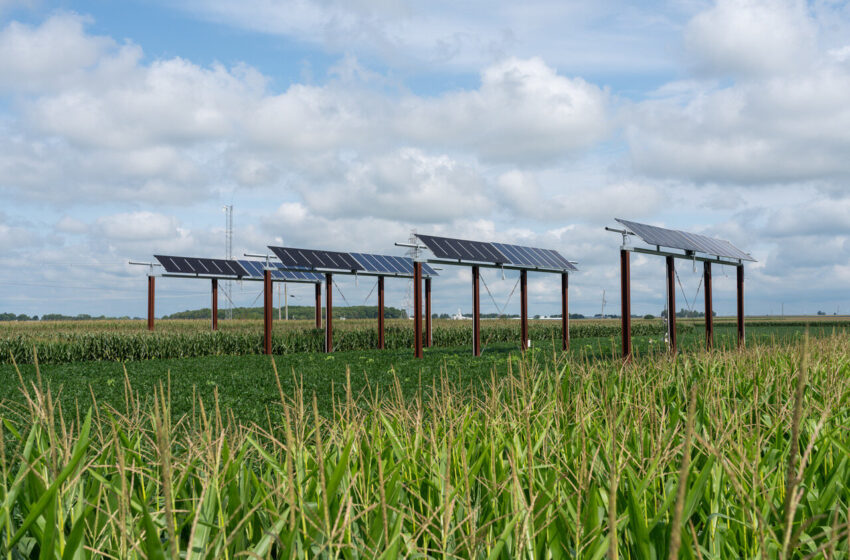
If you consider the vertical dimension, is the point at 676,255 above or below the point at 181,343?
above

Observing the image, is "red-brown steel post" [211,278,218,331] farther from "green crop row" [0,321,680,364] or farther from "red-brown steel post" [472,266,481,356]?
"red-brown steel post" [472,266,481,356]

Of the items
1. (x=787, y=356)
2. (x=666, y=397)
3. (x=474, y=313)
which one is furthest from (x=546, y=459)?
(x=474, y=313)

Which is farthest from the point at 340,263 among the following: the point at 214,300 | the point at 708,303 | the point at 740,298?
the point at 740,298

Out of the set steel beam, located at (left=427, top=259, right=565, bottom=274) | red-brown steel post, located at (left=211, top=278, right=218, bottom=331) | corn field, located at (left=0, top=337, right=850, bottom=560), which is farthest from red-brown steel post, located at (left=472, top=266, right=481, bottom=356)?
red-brown steel post, located at (left=211, top=278, right=218, bottom=331)

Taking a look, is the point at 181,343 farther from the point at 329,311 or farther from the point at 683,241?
the point at 683,241

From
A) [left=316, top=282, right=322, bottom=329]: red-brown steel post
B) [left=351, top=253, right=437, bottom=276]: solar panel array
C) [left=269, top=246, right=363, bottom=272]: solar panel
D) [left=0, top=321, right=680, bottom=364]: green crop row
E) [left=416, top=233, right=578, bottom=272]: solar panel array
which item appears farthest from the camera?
[left=316, top=282, right=322, bottom=329]: red-brown steel post

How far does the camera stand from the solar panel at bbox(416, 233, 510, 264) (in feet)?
58.9

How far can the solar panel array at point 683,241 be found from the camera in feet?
51.0

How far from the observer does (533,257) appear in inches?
885

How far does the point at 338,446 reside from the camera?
372 centimetres

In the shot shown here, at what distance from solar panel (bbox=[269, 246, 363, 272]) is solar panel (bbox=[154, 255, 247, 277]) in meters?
8.03

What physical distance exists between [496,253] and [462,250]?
6.77 ft

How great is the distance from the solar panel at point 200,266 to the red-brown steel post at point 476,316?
15378 millimetres

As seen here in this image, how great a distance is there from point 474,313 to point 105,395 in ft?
33.6
